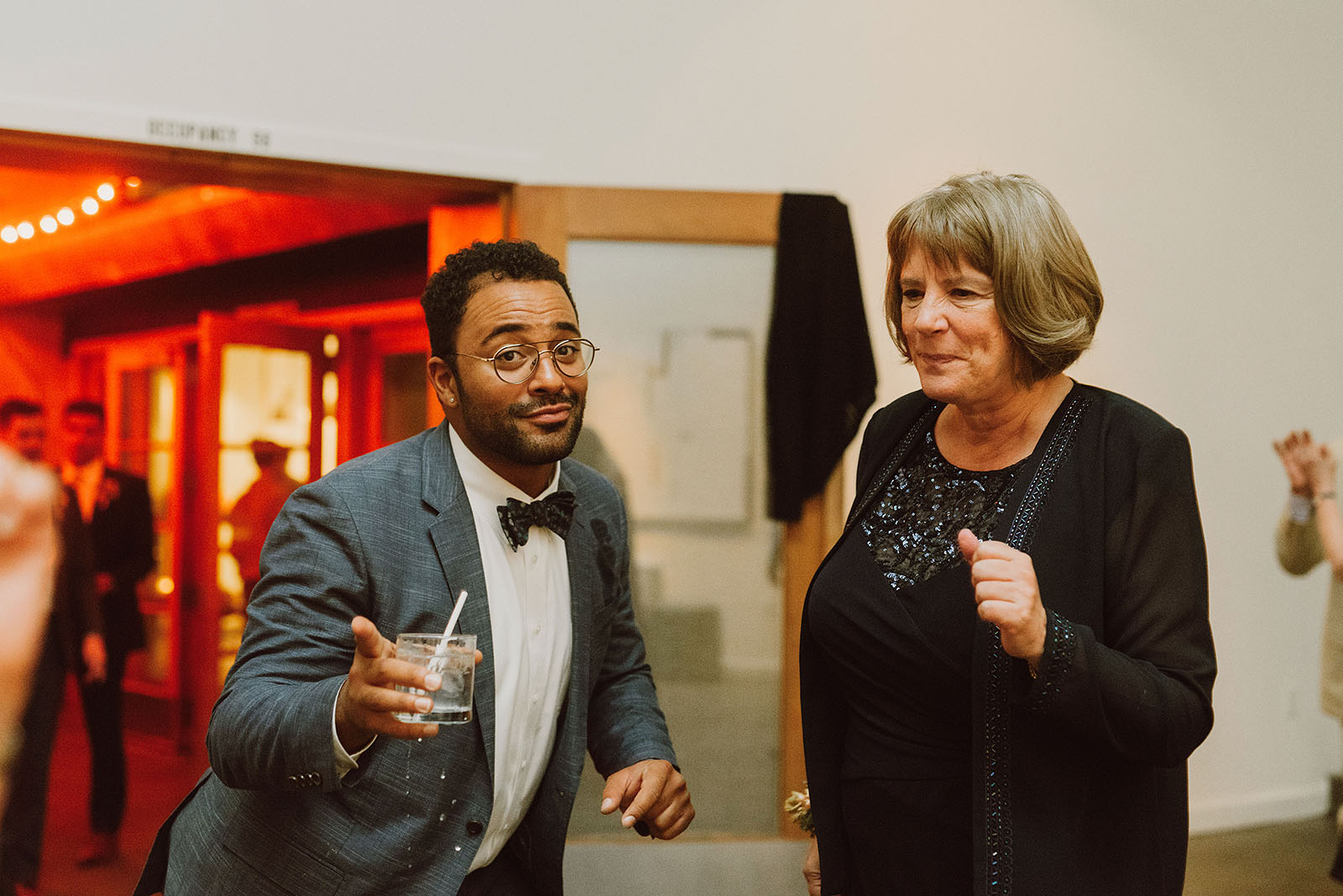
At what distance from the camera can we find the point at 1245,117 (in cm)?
448

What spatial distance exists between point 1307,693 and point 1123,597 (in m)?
3.97

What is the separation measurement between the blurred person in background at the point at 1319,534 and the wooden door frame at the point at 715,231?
1.38m

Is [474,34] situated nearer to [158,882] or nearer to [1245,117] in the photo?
[158,882]

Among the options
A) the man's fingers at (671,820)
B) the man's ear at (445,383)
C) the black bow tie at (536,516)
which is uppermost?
the man's ear at (445,383)

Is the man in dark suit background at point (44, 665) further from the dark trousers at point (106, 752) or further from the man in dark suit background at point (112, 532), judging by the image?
the man in dark suit background at point (112, 532)

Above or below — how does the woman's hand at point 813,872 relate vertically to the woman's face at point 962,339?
below

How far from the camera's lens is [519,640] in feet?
5.77

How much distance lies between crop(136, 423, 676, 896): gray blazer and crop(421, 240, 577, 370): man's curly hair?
0.74 ft

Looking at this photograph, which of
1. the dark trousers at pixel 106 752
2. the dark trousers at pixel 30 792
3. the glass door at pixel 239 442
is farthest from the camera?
the glass door at pixel 239 442

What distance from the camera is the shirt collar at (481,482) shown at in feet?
6.04

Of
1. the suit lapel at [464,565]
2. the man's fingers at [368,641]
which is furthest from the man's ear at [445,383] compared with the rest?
the man's fingers at [368,641]

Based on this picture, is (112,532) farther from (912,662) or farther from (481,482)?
(912,662)

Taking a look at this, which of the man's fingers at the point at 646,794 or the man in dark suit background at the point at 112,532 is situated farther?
the man in dark suit background at the point at 112,532

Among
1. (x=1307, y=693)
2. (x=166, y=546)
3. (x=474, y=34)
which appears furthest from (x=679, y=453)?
(x=166, y=546)
